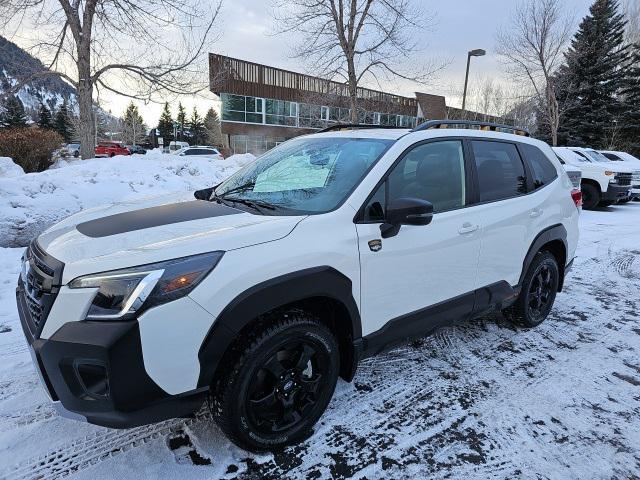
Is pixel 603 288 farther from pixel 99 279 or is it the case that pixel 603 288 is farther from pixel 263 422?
pixel 99 279

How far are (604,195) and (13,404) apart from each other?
45.2 feet

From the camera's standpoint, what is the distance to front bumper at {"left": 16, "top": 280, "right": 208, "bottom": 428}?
1.84 metres

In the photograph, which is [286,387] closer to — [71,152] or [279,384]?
[279,384]

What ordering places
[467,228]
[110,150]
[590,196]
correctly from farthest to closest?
[110,150] → [590,196] → [467,228]

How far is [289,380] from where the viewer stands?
7.89 feet

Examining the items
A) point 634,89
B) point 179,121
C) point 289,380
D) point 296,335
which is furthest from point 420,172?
point 179,121

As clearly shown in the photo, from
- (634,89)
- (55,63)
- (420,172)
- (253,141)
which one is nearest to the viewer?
(420,172)

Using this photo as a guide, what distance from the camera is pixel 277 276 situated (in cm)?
221

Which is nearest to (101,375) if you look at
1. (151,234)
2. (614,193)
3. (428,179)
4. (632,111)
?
(151,234)

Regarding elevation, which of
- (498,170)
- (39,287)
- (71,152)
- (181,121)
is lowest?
(39,287)

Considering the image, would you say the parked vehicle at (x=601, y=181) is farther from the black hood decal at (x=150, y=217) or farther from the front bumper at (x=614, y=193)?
the black hood decal at (x=150, y=217)

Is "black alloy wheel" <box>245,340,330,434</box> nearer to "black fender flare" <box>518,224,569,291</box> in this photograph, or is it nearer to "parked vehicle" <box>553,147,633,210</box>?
"black fender flare" <box>518,224,569,291</box>

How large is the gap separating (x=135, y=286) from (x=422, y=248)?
1.74 metres

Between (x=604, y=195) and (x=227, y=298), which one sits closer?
(x=227, y=298)
